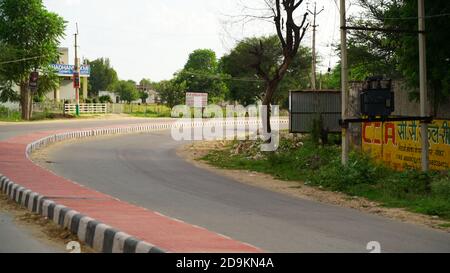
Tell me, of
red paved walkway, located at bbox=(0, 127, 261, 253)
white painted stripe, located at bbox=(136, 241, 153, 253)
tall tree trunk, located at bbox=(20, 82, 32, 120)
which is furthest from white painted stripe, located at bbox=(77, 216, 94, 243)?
tall tree trunk, located at bbox=(20, 82, 32, 120)

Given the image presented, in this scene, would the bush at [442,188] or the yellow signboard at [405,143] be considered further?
the yellow signboard at [405,143]

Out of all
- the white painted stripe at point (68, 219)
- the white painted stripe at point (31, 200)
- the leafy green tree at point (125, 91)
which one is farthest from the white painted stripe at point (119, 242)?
the leafy green tree at point (125, 91)

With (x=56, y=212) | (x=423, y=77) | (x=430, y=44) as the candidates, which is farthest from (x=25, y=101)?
(x=56, y=212)

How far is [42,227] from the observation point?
31.6 ft

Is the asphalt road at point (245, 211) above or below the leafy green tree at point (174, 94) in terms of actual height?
below

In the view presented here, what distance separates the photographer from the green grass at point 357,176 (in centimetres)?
1440

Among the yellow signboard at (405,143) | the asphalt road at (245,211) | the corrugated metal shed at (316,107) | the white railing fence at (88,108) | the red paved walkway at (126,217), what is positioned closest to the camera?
the red paved walkway at (126,217)

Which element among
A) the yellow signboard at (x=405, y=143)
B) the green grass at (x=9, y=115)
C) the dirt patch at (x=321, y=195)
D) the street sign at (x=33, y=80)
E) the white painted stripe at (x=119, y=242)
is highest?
the street sign at (x=33, y=80)

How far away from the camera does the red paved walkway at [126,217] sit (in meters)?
7.86

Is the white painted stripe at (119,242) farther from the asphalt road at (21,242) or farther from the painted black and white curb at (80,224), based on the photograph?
the asphalt road at (21,242)

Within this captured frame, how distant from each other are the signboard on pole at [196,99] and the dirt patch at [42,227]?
54.1m

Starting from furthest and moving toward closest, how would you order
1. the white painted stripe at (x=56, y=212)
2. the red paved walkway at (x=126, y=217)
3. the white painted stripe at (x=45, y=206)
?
the white painted stripe at (x=45, y=206), the white painted stripe at (x=56, y=212), the red paved walkway at (x=126, y=217)
